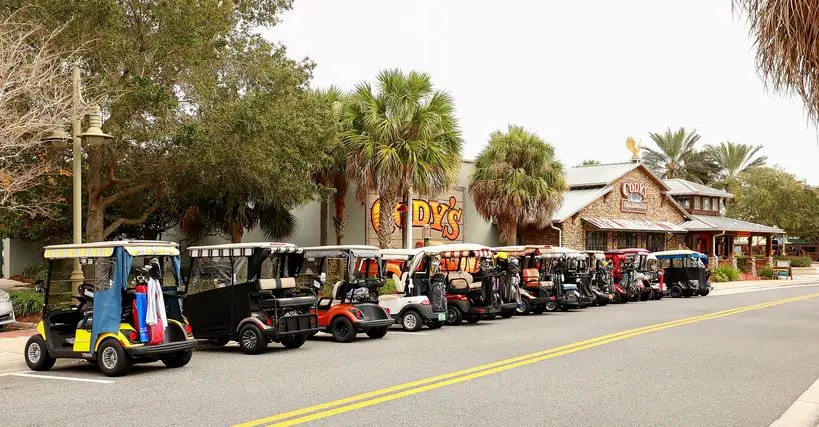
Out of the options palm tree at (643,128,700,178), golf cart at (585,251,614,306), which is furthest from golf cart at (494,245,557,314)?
palm tree at (643,128,700,178)

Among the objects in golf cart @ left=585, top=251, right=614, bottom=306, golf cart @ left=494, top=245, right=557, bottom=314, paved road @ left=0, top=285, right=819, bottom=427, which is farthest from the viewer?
golf cart @ left=585, top=251, right=614, bottom=306

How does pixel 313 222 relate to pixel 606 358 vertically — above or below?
above

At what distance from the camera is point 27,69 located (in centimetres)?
1589

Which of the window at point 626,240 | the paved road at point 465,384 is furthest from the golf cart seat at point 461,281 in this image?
the window at point 626,240

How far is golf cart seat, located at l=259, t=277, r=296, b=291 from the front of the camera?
13.8 meters

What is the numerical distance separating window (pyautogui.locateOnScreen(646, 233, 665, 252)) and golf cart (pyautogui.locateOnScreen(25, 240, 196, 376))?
39.5 m

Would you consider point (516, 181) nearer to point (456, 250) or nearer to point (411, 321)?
point (456, 250)

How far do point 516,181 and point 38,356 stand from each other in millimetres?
25609

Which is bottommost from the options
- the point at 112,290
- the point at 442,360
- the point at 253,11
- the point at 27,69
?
the point at 442,360

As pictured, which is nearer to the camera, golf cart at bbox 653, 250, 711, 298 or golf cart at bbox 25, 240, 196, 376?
golf cart at bbox 25, 240, 196, 376

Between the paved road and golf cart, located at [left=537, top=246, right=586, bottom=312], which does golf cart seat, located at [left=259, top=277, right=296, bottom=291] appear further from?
golf cart, located at [left=537, top=246, right=586, bottom=312]

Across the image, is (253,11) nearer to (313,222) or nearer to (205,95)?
(205,95)

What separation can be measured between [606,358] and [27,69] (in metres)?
12.8

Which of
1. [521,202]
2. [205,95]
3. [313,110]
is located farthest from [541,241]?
[205,95]
